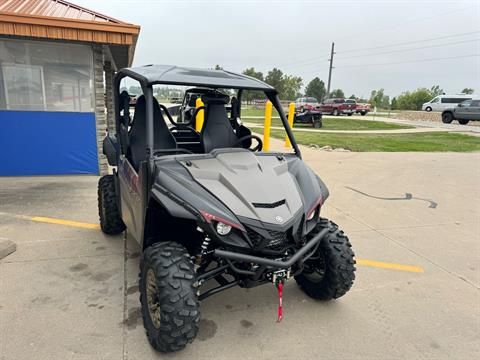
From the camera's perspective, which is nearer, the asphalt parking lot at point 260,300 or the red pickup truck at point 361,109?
the asphalt parking lot at point 260,300

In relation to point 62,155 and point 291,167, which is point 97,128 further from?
point 291,167

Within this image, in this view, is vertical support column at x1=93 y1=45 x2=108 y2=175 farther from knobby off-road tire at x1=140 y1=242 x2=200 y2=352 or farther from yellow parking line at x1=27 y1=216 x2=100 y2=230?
knobby off-road tire at x1=140 y1=242 x2=200 y2=352

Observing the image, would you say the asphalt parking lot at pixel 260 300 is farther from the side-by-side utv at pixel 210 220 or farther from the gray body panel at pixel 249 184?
the gray body panel at pixel 249 184

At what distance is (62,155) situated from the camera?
277 inches

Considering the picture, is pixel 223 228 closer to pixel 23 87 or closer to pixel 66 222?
pixel 66 222

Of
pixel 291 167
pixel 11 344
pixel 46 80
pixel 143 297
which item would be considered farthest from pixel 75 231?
pixel 46 80

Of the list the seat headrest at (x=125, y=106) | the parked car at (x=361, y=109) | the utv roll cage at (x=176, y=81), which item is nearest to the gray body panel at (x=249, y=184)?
the utv roll cage at (x=176, y=81)

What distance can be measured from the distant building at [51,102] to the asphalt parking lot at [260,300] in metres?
1.88

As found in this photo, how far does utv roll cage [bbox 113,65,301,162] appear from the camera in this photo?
2.61 metres

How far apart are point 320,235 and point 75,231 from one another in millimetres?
3161

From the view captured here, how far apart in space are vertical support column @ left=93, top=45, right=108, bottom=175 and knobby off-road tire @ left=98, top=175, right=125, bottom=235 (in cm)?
342

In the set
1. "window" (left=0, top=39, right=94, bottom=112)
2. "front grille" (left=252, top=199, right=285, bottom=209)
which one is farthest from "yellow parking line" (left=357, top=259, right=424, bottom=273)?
"window" (left=0, top=39, right=94, bottom=112)

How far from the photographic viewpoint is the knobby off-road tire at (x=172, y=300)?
81.1 inches

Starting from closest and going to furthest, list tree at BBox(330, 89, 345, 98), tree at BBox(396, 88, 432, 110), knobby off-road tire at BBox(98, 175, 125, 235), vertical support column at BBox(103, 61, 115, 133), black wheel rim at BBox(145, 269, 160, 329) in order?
black wheel rim at BBox(145, 269, 160, 329), knobby off-road tire at BBox(98, 175, 125, 235), vertical support column at BBox(103, 61, 115, 133), tree at BBox(396, 88, 432, 110), tree at BBox(330, 89, 345, 98)
